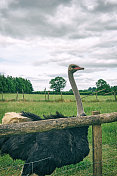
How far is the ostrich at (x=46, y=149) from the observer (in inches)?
105

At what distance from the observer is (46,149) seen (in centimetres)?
270

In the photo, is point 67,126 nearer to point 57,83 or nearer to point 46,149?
point 46,149

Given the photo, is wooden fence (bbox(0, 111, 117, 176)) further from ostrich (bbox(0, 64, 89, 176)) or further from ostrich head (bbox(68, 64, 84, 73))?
ostrich head (bbox(68, 64, 84, 73))

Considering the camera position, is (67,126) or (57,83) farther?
(57,83)

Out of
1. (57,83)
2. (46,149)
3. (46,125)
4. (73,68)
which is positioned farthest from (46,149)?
(57,83)

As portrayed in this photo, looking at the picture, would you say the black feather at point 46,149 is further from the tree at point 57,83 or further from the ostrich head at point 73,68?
the tree at point 57,83

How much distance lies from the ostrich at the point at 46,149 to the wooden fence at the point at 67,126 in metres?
0.24

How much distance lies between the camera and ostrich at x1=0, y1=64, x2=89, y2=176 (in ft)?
8.71

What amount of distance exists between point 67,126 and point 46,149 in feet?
1.44

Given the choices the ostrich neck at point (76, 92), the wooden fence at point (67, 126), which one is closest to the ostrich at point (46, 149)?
the wooden fence at point (67, 126)

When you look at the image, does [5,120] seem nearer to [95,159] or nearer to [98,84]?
[95,159]

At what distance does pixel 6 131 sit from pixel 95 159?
164cm

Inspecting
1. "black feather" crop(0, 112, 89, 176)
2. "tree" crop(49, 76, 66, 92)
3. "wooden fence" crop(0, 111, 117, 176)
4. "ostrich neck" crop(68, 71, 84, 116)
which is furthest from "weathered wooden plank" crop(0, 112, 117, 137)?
"tree" crop(49, 76, 66, 92)

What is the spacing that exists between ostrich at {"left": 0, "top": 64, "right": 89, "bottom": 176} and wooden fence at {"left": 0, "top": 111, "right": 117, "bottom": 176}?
236 mm
